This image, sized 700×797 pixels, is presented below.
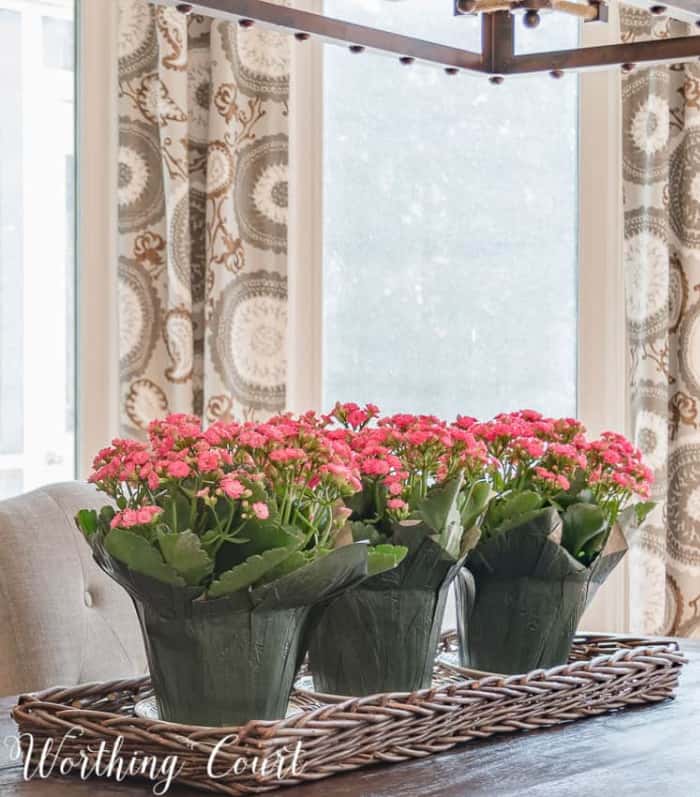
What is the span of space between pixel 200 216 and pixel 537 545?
1.72 metres

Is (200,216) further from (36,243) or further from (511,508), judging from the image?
(511,508)

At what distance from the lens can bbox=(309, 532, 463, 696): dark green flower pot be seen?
1287 millimetres

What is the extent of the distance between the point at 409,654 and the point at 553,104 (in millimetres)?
2183

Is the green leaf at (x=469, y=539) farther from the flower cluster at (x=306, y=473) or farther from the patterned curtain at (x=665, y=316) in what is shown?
the patterned curtain at (x=665, y=316)

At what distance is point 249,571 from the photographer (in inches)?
43.7

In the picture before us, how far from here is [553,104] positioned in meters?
3.21

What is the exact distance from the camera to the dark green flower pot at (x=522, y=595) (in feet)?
4.62

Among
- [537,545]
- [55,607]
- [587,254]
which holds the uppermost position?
[587,254]

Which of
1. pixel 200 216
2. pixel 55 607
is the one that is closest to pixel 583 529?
pixel 55 607

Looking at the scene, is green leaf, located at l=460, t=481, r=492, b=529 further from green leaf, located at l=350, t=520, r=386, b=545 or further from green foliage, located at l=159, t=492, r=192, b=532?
green foliage, located at l=159, t=492, r=192, b=532

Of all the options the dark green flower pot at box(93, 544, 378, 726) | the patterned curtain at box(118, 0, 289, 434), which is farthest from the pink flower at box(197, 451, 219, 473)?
the patterned curtain at box(118, 0, 289, 434)

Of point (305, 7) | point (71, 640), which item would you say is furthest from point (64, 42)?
point (71, 640)

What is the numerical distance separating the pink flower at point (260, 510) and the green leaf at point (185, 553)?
0.18 feet

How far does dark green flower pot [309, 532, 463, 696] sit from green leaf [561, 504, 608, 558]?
181mm
